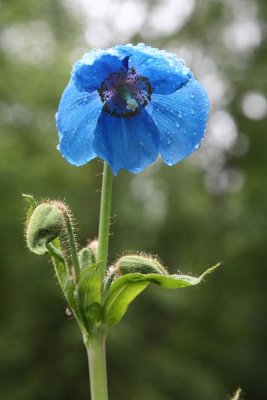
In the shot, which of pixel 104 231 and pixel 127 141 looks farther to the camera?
pixel 127 141

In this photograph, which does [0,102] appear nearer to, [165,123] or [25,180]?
[25,180]

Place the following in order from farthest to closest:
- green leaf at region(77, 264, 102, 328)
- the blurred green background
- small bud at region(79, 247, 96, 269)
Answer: the blurred green background, small bud at region(79, 247, 96, 269), green leaf at region(77, 264, 102, 328)

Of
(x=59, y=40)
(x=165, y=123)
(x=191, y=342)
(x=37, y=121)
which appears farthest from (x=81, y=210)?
(x=165, y=123)

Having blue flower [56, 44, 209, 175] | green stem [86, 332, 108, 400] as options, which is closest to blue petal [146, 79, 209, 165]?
blue flower [56, 44, 209, 175]

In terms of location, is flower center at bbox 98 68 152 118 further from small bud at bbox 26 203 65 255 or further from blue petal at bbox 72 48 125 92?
small bud at bbox 26 203 65 255

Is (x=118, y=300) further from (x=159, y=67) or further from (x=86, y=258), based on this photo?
(x=159, y=67)

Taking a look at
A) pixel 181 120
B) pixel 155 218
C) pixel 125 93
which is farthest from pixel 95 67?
pixel 155 218
